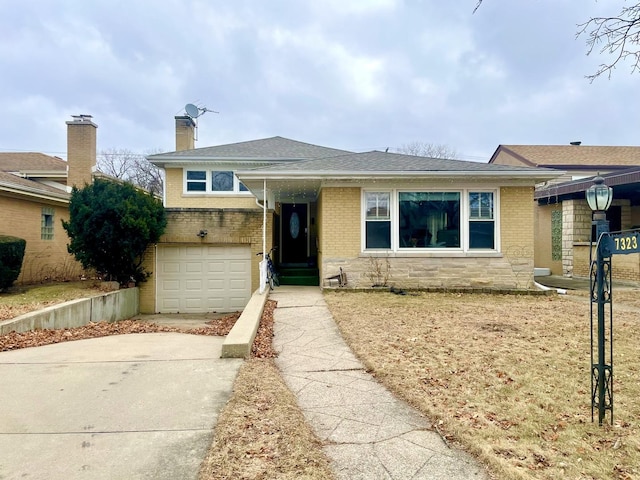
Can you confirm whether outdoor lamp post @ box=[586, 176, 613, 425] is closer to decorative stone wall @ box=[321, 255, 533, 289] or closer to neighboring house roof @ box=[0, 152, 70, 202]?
decorative stone wall @ box=[321, 255, 533, 289]

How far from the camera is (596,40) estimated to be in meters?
4.90

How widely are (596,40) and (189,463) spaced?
6176 mm

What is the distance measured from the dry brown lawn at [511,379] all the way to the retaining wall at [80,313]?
5.57 m

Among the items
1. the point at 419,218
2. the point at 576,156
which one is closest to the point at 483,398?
the point at 419,218

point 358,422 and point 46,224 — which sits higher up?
point 46,224

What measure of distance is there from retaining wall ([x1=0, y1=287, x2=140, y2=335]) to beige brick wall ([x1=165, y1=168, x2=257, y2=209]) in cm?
435

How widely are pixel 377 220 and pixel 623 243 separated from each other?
808 cm

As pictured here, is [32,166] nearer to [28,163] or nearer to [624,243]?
[28,163]

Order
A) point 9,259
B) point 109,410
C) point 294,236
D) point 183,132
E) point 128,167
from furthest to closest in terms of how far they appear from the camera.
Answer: point 128,167, point 183,132, point 294,236, point 9,259, point 109,410

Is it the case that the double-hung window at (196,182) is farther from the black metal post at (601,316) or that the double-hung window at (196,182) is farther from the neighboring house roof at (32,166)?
the black metal post at (601,316)

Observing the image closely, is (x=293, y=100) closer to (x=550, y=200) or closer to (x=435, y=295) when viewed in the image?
(x=550, y=200)

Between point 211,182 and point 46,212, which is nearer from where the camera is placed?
point 46,212

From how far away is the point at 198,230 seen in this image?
13047 millimetres

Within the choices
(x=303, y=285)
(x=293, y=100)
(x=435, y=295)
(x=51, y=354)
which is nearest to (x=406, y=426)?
(x=51, y=354)
